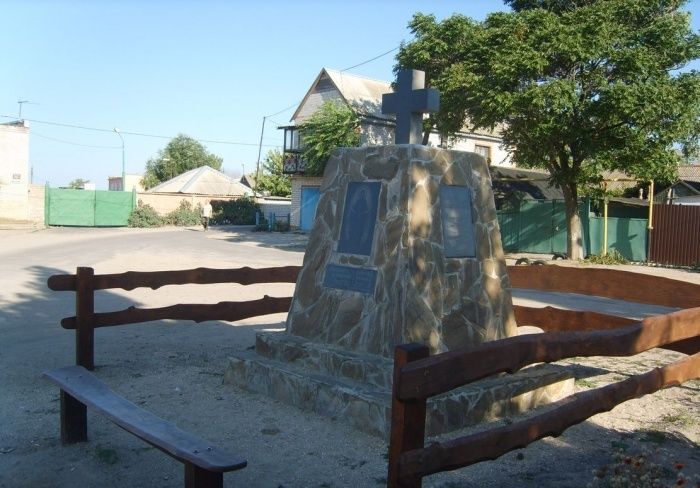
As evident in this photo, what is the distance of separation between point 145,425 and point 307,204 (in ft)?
112

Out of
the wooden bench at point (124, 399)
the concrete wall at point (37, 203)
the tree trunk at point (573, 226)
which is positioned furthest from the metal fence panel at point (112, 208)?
the wooden bench at point (124, 399)

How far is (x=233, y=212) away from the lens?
45781mm

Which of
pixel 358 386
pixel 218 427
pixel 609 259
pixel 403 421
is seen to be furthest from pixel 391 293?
pixel 609 259

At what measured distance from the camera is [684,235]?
74.2ft

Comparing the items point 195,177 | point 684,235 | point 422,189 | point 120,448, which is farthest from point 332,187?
point 195,177

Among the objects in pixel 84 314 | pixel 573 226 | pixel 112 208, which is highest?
pixel 112 208

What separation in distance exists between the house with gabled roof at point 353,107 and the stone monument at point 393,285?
91.0ft

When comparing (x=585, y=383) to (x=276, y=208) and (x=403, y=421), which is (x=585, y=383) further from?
(x=276, y=208)

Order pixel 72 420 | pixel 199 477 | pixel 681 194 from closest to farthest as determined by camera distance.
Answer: pixel 199 477
pixel 72 420
pixel 681 194

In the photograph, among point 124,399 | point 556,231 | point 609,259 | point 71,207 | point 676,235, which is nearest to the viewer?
point 124,399

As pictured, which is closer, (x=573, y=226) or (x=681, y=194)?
(x=573, y=226)

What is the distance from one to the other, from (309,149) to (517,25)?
14384 millimetres

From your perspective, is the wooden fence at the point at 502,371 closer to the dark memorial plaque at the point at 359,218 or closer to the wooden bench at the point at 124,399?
the wooden bench at the point at 124,399

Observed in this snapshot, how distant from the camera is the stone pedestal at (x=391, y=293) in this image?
564cm
